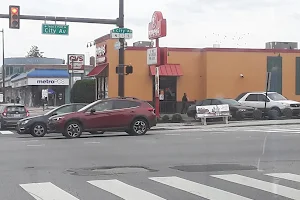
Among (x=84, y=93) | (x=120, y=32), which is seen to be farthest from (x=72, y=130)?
(x=84, y=93)

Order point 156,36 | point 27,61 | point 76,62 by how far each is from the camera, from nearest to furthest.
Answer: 1. point 156,36
2. point 76,62
3. point 27,61

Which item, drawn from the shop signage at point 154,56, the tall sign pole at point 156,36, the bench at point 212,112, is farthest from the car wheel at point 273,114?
the shop signage at point 154,56

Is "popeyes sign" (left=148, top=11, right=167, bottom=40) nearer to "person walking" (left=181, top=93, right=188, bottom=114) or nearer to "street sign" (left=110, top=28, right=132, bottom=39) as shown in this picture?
"street sign" (left=110, top=28, right=132, bottom=39)

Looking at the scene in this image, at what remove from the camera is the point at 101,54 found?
126 ft

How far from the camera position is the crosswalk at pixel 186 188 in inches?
329

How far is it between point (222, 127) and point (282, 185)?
16.6 metres

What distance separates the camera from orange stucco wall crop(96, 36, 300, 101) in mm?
37375

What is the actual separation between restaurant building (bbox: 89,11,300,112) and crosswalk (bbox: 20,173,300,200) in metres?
27.1

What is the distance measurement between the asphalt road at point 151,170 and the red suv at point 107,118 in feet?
8.28

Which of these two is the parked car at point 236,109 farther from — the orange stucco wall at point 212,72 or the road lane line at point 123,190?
the road lane line at point 123,190

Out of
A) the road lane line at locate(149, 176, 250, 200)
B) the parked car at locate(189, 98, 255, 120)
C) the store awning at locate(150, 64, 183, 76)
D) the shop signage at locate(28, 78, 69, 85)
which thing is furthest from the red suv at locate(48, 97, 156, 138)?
the shop signage at locate(28, 78, 69, 85)

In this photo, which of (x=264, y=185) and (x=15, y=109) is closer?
(x=264, y=185)

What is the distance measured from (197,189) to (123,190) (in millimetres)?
1309

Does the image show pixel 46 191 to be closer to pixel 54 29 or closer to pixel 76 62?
pixel 54 29
